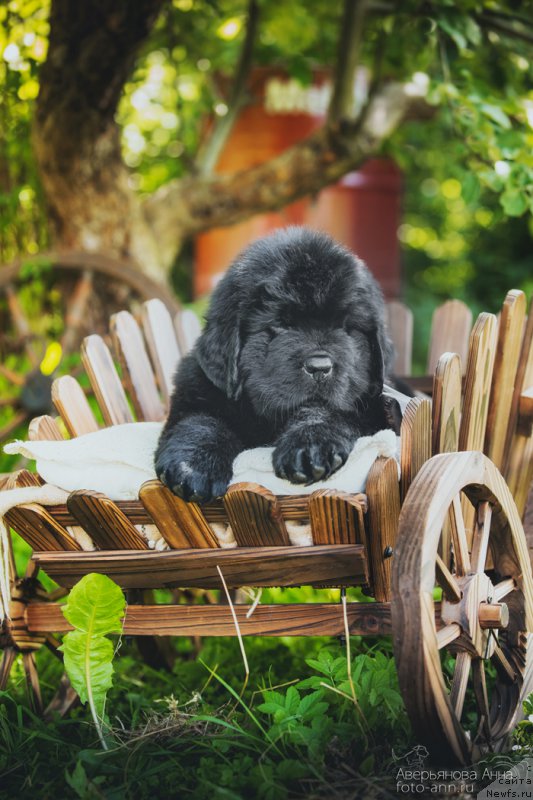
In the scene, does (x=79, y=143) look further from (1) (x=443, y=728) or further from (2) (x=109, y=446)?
(1) (x=443, y=728)

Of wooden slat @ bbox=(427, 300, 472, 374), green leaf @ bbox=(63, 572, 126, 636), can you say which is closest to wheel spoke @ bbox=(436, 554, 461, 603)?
green leaf @ bbox=(63, 572, 126, 636)

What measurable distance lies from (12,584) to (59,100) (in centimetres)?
340

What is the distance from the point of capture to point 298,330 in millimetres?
2258

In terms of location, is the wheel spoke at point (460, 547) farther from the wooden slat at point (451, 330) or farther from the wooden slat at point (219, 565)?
the wooden slat at point (451, 330)

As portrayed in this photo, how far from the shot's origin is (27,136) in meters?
5.57

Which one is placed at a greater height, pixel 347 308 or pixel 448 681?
pixel 347 308

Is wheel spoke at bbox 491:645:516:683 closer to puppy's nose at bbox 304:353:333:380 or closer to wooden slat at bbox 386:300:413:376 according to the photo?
puppy's nose at bbox 304:353:333:380

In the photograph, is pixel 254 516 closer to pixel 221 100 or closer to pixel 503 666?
pixel 503 666

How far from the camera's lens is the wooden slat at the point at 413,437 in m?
2.05

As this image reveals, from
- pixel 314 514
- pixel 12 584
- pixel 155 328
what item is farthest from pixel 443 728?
pixel 155 328

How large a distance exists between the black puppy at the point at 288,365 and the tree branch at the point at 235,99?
13.5 ft

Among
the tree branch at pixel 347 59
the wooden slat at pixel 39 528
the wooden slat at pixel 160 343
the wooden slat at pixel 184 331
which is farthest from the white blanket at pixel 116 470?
the tree branch at pixel 347 59

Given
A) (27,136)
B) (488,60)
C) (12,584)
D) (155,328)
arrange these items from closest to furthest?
1. (12,584)
2. (155,328)
3. (488,60)
4. (27,136)

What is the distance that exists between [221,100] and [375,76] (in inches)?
90.6
